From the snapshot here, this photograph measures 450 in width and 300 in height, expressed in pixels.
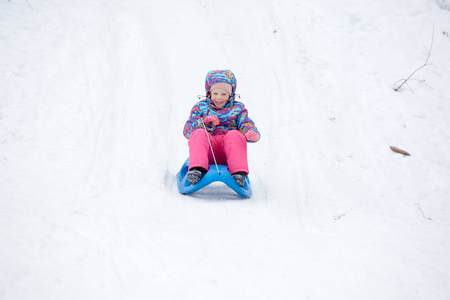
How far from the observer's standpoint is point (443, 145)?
3.46 metres

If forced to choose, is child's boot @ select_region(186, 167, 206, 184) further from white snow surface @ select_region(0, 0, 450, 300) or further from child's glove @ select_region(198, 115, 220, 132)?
child's glove @ select_region(198, 115, 220, 132)

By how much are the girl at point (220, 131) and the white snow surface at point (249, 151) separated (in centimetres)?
28

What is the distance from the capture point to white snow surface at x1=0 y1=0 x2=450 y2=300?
1461 mm

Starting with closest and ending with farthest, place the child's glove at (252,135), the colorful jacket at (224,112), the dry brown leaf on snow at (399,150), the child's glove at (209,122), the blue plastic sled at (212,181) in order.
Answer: the blue plastic sled at (212,181) < the child's glove at (252,135) < the child's glove at (209,122) < the colorful jacket at (224,112) < the dry brown leaf on snow at (399,150)

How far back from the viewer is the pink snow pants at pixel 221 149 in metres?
2.61

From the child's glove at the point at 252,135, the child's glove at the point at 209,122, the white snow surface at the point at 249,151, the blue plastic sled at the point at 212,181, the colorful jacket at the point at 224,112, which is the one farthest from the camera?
the colorful jacket at the point at 224,112

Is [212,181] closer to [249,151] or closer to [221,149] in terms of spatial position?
[221,149]

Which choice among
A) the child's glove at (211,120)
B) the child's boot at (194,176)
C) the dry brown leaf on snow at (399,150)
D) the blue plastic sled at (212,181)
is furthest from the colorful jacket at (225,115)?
the dry brown leaf on snow at (399,150)

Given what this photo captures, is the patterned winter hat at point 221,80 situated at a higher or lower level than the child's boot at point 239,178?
higher

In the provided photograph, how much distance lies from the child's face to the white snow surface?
31.6 inches

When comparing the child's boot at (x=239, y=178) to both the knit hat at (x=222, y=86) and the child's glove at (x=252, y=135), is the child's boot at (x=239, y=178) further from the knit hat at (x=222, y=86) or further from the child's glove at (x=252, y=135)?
the knit hat at (x=222, y=86)

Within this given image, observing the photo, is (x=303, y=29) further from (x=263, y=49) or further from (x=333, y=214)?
(x=333, y=214)

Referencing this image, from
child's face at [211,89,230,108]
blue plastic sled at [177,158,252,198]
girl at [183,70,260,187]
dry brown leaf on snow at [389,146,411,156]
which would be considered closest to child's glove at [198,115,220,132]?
girl at [183,70,260,187]

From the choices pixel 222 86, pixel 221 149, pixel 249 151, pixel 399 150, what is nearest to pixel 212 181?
pixel 221 149
